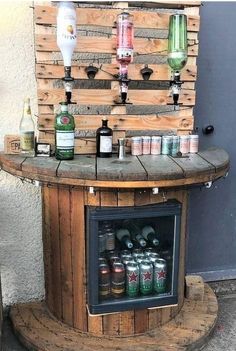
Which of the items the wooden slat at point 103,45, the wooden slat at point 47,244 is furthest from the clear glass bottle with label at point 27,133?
the wooden slat at point 103,45

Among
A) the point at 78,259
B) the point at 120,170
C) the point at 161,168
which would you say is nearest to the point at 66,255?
the point at 78,259

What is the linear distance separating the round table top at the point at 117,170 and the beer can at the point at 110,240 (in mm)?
442

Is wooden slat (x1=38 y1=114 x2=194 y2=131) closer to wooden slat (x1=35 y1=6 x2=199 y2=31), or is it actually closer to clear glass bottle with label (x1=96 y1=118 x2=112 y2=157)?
clear glass bottle with label (x1=96 y1=118 x2=112 y2=157)

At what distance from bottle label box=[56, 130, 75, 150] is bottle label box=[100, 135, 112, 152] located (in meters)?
0.19

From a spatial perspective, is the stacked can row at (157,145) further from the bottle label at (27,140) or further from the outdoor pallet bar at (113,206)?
the bottle label at (27,140)

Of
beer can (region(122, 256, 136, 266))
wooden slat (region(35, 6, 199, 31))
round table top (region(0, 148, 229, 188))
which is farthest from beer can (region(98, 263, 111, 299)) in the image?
wooden slat (region(35, 6, 199, 31))

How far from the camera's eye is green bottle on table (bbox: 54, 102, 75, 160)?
1982 mm

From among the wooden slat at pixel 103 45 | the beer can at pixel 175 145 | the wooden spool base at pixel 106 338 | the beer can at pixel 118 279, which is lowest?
the wooden spool base at pixel 106 338

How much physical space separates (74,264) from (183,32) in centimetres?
148

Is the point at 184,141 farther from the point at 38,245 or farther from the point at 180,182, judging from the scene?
the point at 38,245

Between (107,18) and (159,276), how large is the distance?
4.96 ft

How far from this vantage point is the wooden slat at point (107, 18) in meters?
2.06

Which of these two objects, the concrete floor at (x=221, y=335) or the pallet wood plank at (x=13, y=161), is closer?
the pallet wood plank at (x=13, y=161)

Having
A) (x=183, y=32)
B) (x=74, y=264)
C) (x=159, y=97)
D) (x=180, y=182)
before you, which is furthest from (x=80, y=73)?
(x=74, y=264)
